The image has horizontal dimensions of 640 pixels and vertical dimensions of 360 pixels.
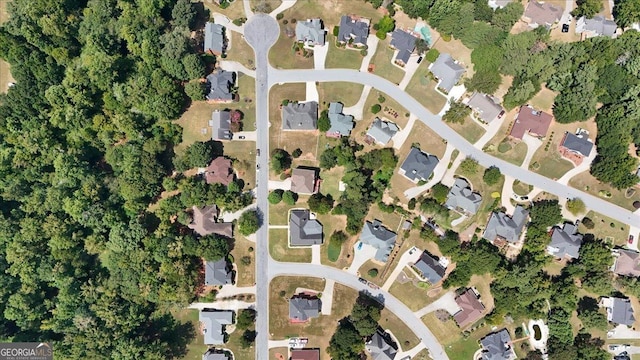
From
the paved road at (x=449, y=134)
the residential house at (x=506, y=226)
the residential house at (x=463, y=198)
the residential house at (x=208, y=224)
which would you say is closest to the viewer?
the residential house at (x=506, y=226)

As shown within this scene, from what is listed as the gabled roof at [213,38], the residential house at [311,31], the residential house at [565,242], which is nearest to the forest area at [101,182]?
the gabled roof at [213,38]

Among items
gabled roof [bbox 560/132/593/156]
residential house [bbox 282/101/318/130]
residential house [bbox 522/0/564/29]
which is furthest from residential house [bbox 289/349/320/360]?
residential house [bbox 522/0/564/29]

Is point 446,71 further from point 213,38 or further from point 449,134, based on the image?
point 213,38

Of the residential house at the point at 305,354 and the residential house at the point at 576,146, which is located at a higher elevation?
the residential house at the point at 576,146

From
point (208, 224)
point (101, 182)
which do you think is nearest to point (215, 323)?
point (208, 224)

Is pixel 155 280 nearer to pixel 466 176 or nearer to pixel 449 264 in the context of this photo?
pixel 449 264

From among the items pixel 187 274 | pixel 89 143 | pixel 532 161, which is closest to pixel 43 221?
pixel 89 143

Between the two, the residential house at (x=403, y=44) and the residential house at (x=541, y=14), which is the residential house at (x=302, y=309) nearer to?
the residential house at (x=403, y=44)
